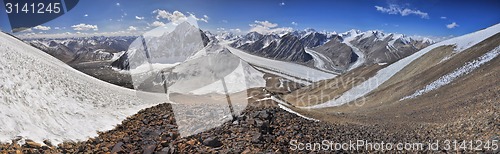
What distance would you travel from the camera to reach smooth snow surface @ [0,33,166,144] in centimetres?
1052

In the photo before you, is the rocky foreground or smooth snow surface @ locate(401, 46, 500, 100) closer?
the rocky foreground

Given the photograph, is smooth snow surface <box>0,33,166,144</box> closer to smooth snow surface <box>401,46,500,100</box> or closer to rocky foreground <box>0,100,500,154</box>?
rocky foreground <box>0,100,500,154</box>

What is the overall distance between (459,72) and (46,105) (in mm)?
43092

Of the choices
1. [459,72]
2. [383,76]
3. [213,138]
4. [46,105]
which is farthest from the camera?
[383,76]

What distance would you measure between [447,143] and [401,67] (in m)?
56.2

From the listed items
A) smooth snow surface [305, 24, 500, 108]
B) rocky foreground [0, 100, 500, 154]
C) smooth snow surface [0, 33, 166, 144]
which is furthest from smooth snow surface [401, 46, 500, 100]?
smooth snow surface [0, 33, 166, 144]

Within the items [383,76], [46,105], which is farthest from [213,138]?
[383,76]

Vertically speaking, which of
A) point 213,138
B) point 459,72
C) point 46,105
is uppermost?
point 46,105

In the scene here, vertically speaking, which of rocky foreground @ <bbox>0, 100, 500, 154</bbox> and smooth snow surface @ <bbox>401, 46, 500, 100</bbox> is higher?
rocky foreground @ <bbox>0, 100, 500, 154</bbox>

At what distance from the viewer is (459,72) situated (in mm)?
38281

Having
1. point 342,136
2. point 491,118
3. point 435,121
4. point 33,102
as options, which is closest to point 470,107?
point 435,121

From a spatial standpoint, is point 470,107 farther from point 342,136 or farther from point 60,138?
point 60,138

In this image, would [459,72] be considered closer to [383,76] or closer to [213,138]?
[383,76]

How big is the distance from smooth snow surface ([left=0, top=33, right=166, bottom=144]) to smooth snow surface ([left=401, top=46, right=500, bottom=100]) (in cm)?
3473
